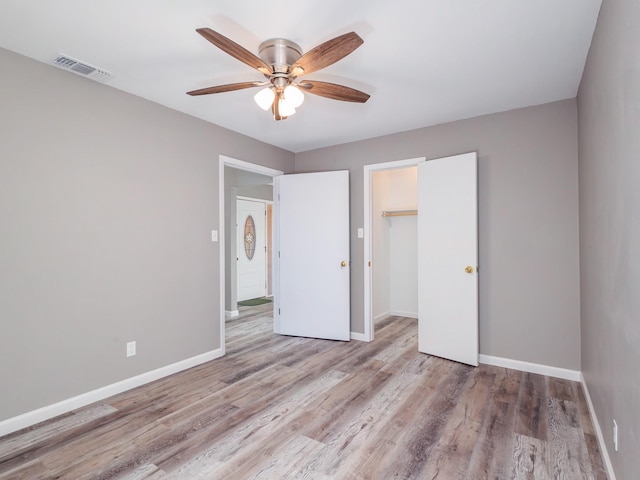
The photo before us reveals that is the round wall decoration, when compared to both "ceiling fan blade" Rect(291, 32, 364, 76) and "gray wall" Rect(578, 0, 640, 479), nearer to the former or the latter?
"ceiling fan blade" Rect(291, 32, 364, 76)

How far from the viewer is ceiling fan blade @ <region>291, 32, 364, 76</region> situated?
1.68 metres

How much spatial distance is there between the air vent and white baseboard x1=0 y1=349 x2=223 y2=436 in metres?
2.41

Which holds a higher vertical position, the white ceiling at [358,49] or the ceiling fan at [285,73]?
→ the white ceiling at [358,49]

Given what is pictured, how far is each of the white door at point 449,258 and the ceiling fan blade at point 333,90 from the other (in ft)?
5.05

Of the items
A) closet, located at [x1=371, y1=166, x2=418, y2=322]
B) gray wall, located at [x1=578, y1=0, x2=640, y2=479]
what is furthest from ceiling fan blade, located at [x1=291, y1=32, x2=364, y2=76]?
closet, located at [x1=371, y1=166, x2=418, y2=322]

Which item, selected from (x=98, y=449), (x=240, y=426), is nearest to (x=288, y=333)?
(x=240, y=426)

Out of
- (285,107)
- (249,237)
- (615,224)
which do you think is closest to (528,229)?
(615,224)

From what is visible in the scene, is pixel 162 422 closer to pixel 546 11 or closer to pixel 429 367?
pixel 429 367

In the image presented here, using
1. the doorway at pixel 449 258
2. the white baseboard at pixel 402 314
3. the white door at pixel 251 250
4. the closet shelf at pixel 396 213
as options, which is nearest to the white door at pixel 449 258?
the doorway at pixel 449 258

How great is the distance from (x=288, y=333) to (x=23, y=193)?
10.2 ft

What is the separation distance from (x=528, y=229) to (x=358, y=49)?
2.27 meters

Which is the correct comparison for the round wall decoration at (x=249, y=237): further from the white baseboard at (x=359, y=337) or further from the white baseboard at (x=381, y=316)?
the white baseboard at (x=359, y=337)

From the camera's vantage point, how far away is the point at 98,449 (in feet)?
6.62

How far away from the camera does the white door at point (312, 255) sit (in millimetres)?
4195
